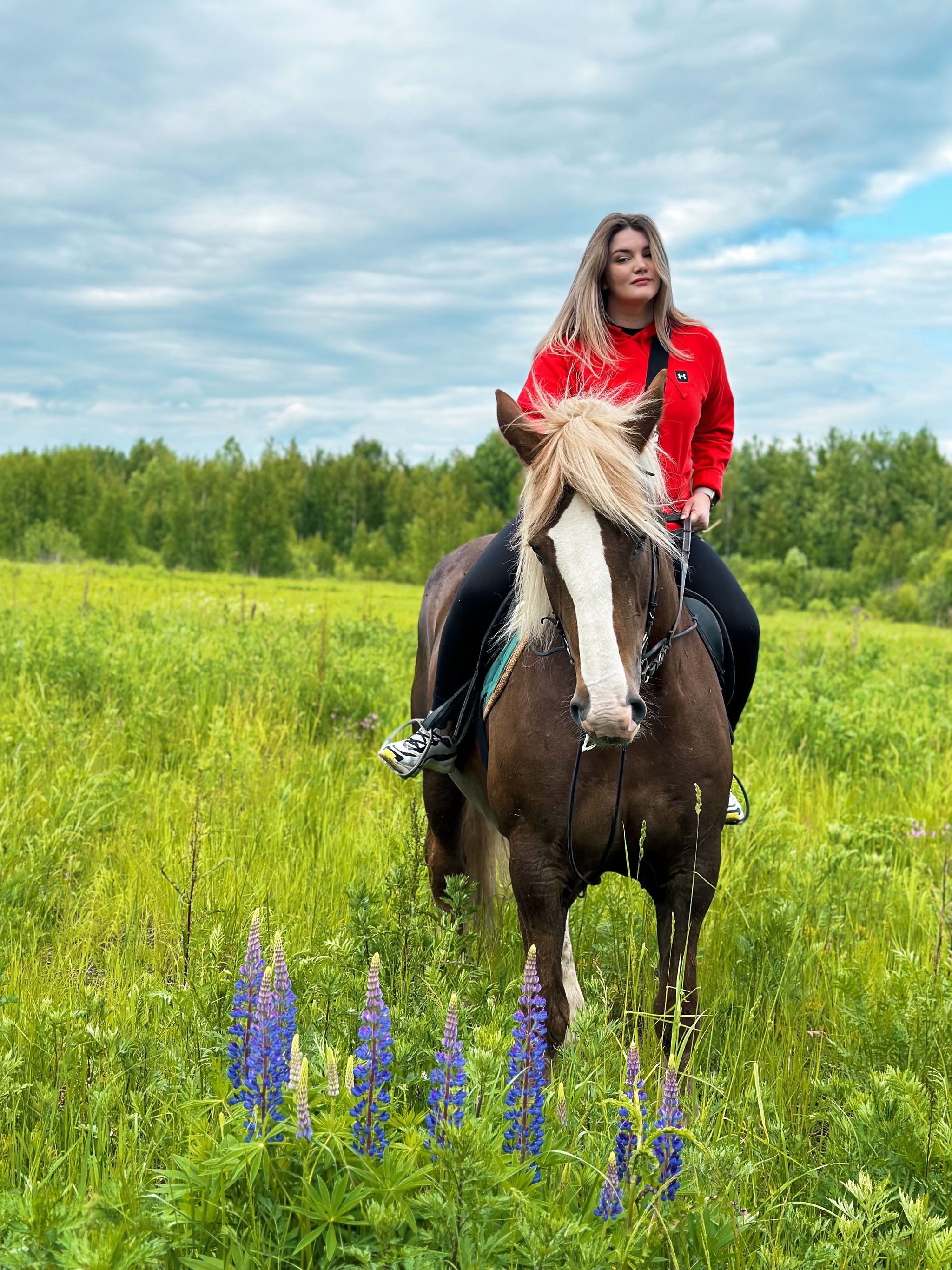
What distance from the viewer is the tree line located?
62.5 m

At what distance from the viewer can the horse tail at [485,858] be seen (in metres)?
4.55

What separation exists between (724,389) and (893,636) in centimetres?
2189

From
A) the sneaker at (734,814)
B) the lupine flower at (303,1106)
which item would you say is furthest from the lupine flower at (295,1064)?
the sneaker at (734,814)

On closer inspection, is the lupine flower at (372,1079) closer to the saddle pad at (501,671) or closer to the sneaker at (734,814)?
the saddle pad at (501,671)

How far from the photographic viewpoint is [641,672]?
288 centimetres

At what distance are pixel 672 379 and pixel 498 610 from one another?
1.16 metres

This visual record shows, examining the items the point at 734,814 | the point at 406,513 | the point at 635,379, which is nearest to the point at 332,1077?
the point at 734,814

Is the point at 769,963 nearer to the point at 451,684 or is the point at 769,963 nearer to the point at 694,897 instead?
the point at 694,897

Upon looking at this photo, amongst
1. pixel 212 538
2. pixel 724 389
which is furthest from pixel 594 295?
pixel 212 538

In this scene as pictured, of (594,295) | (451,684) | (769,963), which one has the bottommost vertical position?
(769,963)

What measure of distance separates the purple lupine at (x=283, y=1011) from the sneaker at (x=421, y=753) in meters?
2.09

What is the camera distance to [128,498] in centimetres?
7212

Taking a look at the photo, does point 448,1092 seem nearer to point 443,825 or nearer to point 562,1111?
point 562,1111

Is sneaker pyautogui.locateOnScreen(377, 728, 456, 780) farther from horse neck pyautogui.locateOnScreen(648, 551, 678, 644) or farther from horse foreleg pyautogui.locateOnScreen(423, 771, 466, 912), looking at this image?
horse neck pyautogui.locateOnScreen(648, 551, 678, 644)
